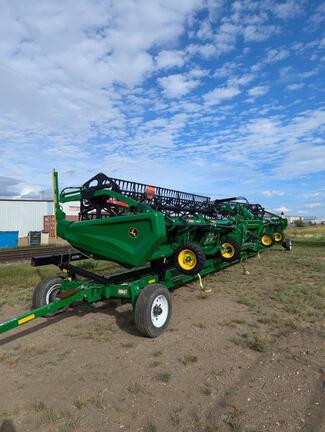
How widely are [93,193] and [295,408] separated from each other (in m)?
4.88

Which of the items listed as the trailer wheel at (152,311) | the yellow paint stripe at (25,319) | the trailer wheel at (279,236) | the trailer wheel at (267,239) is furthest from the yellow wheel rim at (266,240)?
the yellow paint stripe at (25,319)

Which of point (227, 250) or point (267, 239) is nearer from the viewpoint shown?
point (227, 250)

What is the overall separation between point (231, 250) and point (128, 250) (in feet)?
14.8

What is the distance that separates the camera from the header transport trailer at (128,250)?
5.52 m

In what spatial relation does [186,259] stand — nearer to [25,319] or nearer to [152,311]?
[152,311]

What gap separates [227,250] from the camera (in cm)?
973

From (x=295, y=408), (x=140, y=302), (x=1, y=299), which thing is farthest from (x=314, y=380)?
(x=1, y=299)

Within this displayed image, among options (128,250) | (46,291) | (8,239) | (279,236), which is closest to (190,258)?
(128,250)

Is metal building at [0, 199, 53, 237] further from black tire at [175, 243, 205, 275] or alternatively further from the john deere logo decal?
the john deere logo decal

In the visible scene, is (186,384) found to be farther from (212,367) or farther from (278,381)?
(278,381)

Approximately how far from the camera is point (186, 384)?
12.8ft

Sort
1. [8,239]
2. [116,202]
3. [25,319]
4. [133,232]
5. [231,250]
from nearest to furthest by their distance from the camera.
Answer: [25,319], [133,232], [116,202], [231,250], [8,239]

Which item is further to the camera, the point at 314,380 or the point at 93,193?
the point at 93,193

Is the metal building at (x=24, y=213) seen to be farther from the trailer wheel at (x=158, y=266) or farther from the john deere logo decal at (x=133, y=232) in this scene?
the john deere logo decal at (x=133, y=232)
